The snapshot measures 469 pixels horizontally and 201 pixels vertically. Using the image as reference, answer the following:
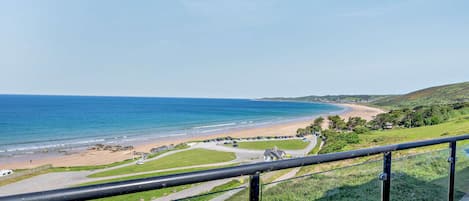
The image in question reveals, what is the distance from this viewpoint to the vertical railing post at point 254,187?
1405 millimetres

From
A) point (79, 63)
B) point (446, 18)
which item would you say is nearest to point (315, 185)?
point (446, 18)

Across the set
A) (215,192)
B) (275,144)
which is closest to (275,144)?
(275,144)

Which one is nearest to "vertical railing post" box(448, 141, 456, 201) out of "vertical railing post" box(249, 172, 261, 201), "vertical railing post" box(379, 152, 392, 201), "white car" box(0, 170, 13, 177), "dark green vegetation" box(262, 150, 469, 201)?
"dark green vegetation" box(262, 150, 469, 201)

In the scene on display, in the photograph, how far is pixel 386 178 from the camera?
2127 mm

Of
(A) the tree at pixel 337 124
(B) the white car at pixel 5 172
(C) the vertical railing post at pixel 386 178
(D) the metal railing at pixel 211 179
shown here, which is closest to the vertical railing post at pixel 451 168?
(D) the metal railing at pixel 211 179

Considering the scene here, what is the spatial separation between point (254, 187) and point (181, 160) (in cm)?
2377

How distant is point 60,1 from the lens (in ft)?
62.6

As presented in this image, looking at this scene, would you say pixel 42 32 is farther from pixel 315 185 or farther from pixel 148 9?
pixel 315 185

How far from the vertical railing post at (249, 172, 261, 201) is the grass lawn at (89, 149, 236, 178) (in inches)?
801

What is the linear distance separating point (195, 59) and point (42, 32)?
2675cm

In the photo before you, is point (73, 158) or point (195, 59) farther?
point (195, 59)

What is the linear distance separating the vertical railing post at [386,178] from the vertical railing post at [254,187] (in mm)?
1080

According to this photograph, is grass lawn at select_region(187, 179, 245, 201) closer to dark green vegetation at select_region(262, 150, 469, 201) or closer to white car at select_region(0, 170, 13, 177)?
dark green vegetation at select_region(262, 150, 469, 201)

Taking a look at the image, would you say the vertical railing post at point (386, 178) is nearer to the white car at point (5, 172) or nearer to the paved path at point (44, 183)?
the paved path at point (44, 183)
